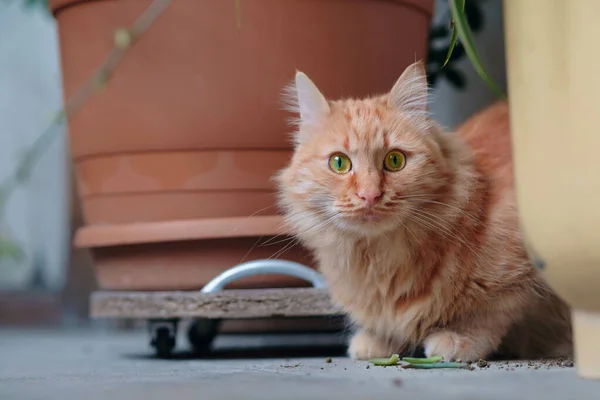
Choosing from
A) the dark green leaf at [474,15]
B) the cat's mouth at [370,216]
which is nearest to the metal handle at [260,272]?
the cat's mouth at [370,216]

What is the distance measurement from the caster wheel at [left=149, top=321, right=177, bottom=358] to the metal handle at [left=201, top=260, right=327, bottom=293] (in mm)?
229

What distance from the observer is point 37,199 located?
3098 mm

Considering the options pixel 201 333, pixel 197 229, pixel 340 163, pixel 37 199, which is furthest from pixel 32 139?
pixel 340 163

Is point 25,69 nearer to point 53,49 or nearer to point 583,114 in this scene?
point 53,49

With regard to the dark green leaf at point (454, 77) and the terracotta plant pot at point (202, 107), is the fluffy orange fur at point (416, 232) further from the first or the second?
the dark green leaf at point (454, 77)

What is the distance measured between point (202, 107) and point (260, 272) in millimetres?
386

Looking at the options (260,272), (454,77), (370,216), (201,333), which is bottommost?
(201,333)

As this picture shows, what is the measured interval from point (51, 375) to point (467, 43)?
0.91m

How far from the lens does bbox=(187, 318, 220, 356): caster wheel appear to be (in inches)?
76.4

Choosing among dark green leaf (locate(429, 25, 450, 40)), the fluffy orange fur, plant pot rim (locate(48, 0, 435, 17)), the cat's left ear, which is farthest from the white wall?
the cat's left ear

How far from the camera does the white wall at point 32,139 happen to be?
3.04 metres

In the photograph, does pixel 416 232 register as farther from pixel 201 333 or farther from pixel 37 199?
pixel 37 199

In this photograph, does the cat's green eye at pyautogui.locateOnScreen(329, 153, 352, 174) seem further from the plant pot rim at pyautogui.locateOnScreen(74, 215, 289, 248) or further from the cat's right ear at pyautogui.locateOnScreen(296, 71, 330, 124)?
the plant pot rim at pyautogui.locateOnScreen(74, 215, 289, 248)

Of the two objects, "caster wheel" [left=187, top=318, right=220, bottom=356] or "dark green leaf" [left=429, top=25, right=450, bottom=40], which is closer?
"caster wheel" [left=187, top=318, right=220, bottom=356]
